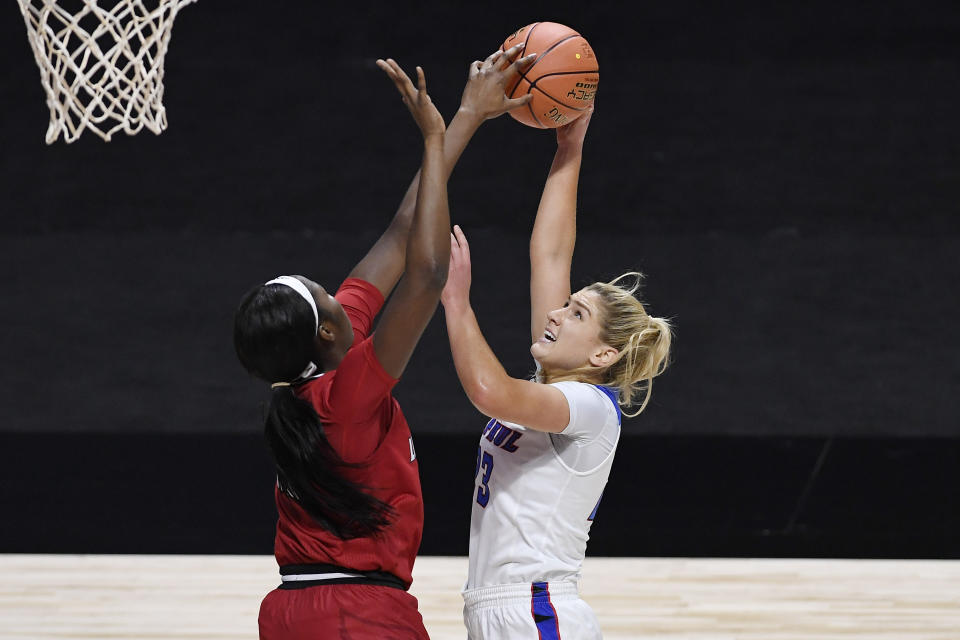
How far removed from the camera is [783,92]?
19.8 feet

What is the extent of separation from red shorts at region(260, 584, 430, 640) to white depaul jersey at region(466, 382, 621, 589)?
11.4 inches

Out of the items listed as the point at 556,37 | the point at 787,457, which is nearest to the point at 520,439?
the point at 556,37

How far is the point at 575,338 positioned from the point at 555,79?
22.7 inches

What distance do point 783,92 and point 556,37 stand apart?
3.91 m

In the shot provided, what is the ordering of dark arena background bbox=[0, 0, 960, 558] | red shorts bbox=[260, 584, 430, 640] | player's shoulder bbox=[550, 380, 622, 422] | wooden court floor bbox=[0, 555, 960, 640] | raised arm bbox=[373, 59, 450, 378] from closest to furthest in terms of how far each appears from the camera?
raised arm bbox=[373, 59, 450, 378], red shorts bbox=[260, 584, 430, 640], player's shoulder bbox=[550, 380, 622, 422], wooden court floor bbox=[0, 555, 960, 640], dark arena background bbox=[0, 0, 960, 558]

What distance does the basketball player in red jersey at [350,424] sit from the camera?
170cm

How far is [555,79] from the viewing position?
7.77ft

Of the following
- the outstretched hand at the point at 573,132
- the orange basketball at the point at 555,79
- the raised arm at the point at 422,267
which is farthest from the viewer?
the outstretched hand at the point at 573,132

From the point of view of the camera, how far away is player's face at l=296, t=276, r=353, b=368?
1.74 m

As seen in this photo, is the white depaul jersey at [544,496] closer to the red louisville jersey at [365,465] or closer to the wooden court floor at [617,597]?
the red louisville jersey at [365,465]

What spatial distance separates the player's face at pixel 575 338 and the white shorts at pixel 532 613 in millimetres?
415

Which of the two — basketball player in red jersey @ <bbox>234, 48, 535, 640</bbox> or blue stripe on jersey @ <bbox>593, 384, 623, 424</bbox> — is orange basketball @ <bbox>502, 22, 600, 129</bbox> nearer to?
basketball player in red jersey @ <bbox>234, 48, 535, 640</bbox>

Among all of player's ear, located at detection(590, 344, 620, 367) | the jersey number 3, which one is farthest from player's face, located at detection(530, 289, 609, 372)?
the jersey number 3

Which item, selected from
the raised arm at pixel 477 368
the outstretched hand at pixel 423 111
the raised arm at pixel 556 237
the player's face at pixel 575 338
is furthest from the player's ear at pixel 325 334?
the raised arm at pixel 556 237
